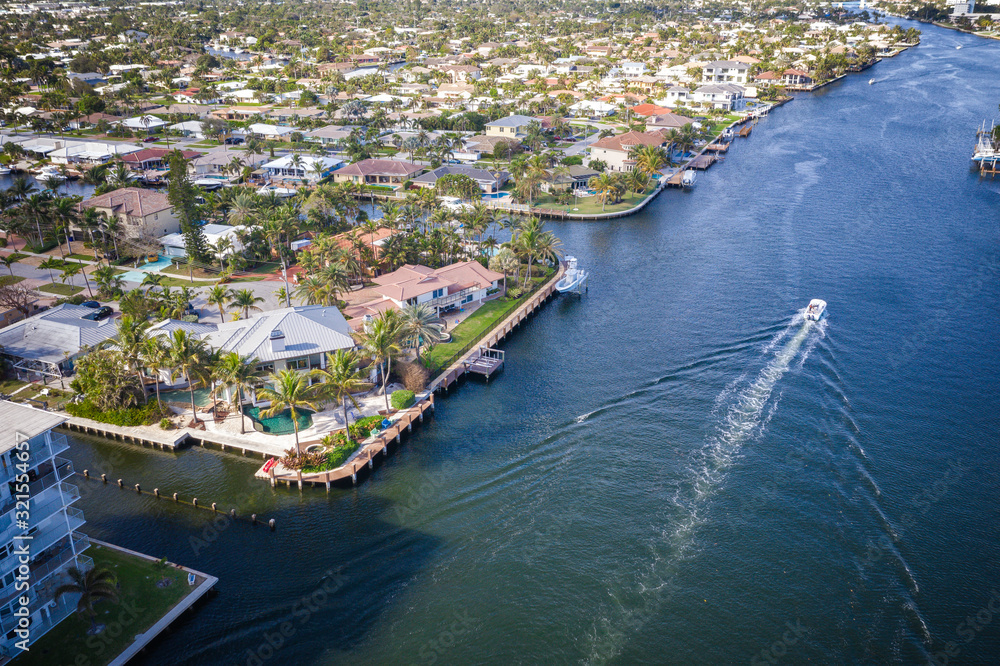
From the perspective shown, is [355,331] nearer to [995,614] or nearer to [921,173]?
[995,614]

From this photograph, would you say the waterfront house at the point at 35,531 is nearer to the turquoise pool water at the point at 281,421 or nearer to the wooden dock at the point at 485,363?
the turquoise pool water at the point at 281,421

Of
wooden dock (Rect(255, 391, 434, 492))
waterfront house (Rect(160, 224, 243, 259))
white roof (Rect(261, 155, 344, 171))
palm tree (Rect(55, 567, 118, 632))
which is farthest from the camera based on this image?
white roof (Rect(261, 155, 344, 171))

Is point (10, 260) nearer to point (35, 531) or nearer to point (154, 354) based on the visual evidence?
point (154, 354)

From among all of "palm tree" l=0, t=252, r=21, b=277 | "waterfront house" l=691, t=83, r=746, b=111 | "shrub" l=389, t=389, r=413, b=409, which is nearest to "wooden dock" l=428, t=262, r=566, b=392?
"shrub" l=389, t=389, r=413, b=409

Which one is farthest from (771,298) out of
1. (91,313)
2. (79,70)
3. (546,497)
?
(79,70)

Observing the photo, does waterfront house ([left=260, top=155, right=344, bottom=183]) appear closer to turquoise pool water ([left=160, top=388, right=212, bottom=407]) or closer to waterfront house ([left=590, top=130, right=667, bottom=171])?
waterfront house ([left=590, top=130, right=667, bottom=171])
